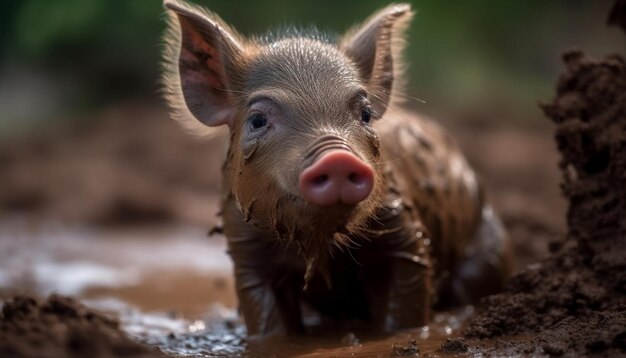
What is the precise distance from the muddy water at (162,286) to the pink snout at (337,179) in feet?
2.80

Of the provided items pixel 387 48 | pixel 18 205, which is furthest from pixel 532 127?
pixel 387 48

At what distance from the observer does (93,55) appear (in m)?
15.0

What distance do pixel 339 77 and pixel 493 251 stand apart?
7.75ft

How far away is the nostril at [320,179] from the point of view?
418 cm

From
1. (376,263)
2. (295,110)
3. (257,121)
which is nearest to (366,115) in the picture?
(295,110)

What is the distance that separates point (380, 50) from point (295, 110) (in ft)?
4.02

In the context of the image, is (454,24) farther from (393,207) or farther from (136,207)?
(393,207)

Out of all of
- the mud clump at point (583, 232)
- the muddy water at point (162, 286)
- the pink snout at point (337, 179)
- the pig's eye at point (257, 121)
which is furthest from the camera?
the muddy water at point (162, 286)

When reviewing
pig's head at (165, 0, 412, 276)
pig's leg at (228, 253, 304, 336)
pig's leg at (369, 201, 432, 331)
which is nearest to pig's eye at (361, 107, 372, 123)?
pig's head at (165, 0, 412, 276)

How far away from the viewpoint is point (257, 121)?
4965 mm

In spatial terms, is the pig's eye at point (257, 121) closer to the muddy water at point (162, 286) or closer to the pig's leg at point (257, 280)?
the pig's leg at point (257, 280)

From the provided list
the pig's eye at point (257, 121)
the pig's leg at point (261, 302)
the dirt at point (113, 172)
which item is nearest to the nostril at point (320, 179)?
the pig's eye at point (257, 121)

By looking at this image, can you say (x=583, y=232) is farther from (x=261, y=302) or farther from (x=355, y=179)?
(x=261, y=302)

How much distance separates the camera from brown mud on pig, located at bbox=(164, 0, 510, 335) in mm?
4574
